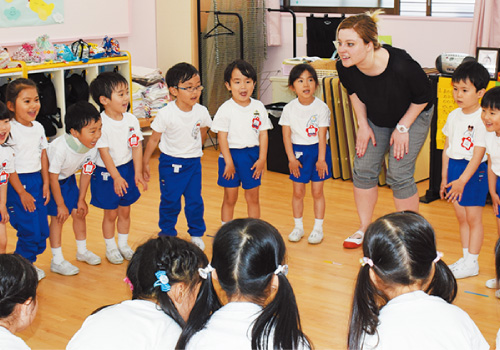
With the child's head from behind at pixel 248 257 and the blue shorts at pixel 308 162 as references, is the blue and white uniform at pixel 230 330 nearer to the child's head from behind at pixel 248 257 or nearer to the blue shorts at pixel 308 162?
the child's head from behind at pixel 248 257

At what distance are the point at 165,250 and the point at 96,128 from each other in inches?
58.2

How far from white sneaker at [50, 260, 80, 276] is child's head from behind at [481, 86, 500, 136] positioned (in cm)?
198

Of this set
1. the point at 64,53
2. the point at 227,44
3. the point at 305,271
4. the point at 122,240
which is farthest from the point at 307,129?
the point at 227,44

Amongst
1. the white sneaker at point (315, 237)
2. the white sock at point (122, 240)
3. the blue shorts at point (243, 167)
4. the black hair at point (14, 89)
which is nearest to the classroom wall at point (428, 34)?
the white sneaker at point (315, 237)

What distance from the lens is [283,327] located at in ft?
5.13

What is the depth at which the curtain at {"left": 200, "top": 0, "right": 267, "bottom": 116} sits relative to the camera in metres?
5.85

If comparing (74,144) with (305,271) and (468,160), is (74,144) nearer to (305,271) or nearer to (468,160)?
(305,271)

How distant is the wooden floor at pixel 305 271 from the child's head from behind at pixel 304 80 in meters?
0.80

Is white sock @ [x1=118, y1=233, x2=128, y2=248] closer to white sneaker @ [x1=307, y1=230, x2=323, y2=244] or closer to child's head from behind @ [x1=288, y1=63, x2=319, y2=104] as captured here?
white sneaker @ [x1=307, y1=230, x2=323, y2=244]

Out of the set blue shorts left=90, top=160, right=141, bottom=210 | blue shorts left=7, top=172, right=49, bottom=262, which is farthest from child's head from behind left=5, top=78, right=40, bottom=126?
blue shorts left=90, top=160, right=141, bottom=210

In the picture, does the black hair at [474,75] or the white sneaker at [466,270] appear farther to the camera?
the white sneaker at [466,270]

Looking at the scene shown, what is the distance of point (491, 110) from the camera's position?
276 centimetres

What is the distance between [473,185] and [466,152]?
155mm

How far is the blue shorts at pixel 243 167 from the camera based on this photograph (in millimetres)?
3432
